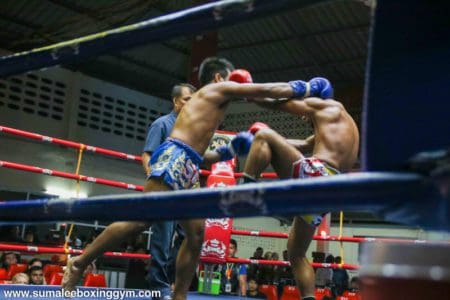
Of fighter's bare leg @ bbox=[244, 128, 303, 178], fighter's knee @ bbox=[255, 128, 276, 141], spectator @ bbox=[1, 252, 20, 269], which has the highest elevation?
fighter's knee @ bbox=[255, 128, 276, 141]

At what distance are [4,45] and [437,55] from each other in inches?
363

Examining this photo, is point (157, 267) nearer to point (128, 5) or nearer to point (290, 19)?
point (128, 5)

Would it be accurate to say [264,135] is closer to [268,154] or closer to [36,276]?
[268,154]

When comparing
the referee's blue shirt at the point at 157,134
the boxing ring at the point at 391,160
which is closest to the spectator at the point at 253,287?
the referee's blue shirt at the point at 157,134

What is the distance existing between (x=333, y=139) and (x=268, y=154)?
0.30 metres

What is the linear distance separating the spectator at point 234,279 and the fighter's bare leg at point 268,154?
11.9ft

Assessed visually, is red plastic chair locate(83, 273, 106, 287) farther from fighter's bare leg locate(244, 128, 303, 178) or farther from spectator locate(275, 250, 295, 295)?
spectator locate(275, 250, 295, 295)

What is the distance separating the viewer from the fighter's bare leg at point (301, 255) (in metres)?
2.37

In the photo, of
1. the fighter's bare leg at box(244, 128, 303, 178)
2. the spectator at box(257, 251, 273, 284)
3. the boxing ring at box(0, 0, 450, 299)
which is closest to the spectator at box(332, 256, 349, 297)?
the spectator at box(257, 251, 273, 284)

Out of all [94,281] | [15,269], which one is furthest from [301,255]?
[15,269]

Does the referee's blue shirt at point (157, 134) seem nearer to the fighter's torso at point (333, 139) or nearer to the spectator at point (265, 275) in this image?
the fighter's torso at point (333, 139)

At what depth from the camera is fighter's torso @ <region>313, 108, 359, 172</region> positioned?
2.33 metres

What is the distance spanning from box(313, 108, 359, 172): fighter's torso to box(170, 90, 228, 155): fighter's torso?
1.36 feet

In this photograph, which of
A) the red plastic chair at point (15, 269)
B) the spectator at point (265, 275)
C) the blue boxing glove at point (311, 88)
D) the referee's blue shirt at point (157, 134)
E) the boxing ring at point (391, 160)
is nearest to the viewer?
the boxing ring at point (391, 160)
